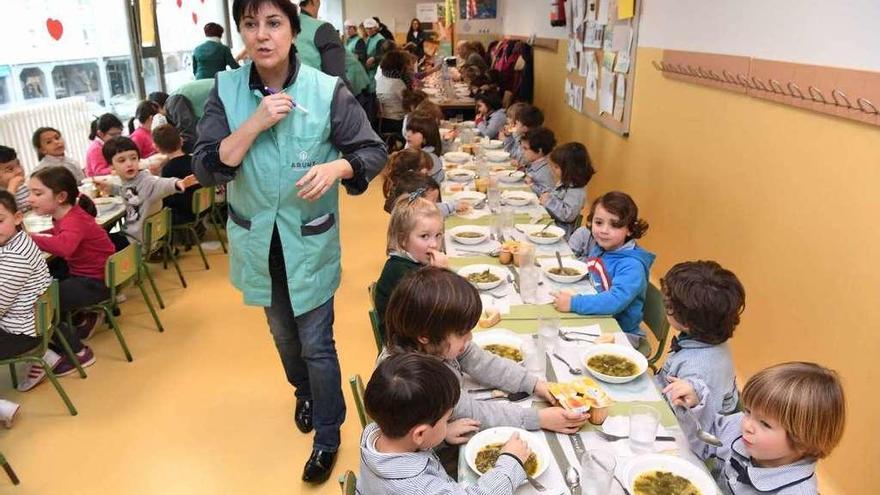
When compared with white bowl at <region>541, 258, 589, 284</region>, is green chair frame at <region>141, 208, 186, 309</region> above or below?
below

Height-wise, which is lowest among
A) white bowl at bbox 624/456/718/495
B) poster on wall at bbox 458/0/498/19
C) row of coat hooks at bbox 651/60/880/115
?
white bowl at bbox 624/456/718/495

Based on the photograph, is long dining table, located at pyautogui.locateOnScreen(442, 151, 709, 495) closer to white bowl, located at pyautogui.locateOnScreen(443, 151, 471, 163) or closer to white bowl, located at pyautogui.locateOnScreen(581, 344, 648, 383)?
white bowl, located at pyautogui.locateOnScreen(581, 344, 648, 383)

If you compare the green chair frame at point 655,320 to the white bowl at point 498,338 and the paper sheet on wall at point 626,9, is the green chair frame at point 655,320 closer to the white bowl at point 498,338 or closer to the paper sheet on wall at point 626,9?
the white bowl at point 498,338

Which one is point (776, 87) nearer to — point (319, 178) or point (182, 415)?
point (319, 178)

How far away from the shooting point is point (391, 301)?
6.15 ft

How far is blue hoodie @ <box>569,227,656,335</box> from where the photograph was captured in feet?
7.85

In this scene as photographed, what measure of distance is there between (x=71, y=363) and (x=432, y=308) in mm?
2881

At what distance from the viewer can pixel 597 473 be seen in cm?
144

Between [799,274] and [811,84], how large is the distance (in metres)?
0.83

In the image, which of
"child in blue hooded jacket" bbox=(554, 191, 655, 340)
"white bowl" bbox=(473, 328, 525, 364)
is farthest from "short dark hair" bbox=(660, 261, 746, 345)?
"white bowl" bbox=(473, 328, 525, 364)

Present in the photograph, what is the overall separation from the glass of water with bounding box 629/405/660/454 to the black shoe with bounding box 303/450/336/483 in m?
1.51

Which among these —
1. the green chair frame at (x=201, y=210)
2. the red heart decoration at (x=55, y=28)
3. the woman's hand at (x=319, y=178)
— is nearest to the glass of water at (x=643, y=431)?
the woman's hand at (x=319, y=178)

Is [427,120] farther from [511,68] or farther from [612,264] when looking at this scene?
[511,68]

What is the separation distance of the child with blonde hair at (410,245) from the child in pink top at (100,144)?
368 centimetres
